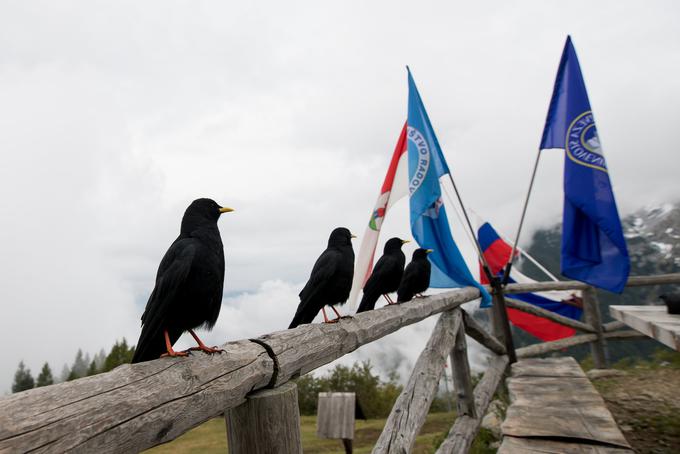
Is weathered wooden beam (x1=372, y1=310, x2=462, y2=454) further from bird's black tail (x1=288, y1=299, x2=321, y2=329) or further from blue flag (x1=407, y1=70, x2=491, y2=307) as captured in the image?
blue flag (x1=407, y1=70, x2=491, y2=307)

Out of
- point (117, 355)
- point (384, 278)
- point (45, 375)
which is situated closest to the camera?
point (384, 278)

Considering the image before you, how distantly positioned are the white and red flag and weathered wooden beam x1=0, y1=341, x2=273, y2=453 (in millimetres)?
3148

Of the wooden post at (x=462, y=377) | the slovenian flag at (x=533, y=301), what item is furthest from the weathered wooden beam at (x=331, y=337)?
the slovenian flag at (x=533, y=301)

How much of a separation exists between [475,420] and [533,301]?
4.41m

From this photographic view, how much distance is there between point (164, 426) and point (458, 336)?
385 cm

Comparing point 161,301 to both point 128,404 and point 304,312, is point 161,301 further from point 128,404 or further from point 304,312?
point 304,312

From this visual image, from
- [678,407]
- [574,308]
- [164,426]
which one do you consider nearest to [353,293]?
[678,407]

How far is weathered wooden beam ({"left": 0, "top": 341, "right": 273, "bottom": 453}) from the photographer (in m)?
0.70

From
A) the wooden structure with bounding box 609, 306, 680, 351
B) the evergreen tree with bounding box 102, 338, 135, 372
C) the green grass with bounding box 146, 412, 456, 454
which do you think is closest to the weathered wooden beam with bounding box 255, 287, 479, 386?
the wooden structure with bounding box 609, 306, 680, 351

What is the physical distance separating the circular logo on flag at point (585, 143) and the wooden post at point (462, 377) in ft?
8.51

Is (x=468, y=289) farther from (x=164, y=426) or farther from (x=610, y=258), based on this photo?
(x=164, y=426)

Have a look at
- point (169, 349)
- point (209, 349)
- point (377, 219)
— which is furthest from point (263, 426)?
point (377, 219)

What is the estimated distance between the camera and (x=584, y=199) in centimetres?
484

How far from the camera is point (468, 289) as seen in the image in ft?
15.5
